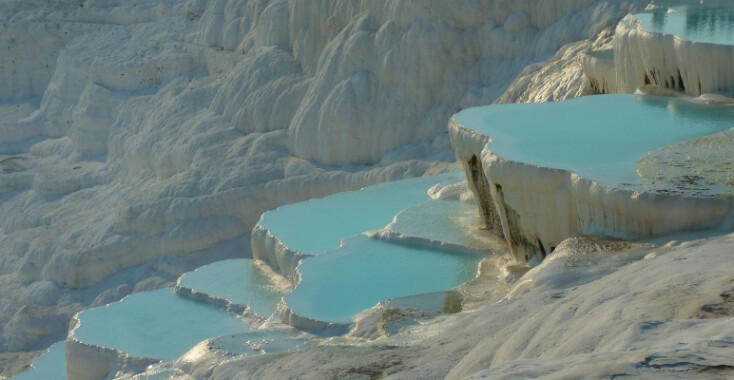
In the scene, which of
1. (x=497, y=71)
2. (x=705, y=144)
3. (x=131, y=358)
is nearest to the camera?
(x=705, y=144)

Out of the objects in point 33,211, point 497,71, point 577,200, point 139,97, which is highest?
point 577,200

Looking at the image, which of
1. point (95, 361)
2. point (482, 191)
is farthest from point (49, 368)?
point (482, 191)

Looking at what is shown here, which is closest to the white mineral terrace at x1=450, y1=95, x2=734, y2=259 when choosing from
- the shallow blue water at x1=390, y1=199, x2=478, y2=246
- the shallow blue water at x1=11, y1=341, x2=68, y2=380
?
the shallow blue water at x1=390, y1=199, x2=478, y2=246

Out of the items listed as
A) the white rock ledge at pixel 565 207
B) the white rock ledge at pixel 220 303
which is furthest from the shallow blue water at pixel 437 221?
the white rock ledge at pixel 220 303

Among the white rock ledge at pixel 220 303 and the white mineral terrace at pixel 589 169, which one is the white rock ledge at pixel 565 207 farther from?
the white rock ledge at pixel 220 303

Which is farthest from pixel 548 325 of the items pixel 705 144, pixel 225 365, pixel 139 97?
pixel 139 97

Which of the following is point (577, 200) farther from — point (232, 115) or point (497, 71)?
point (232, 115)
